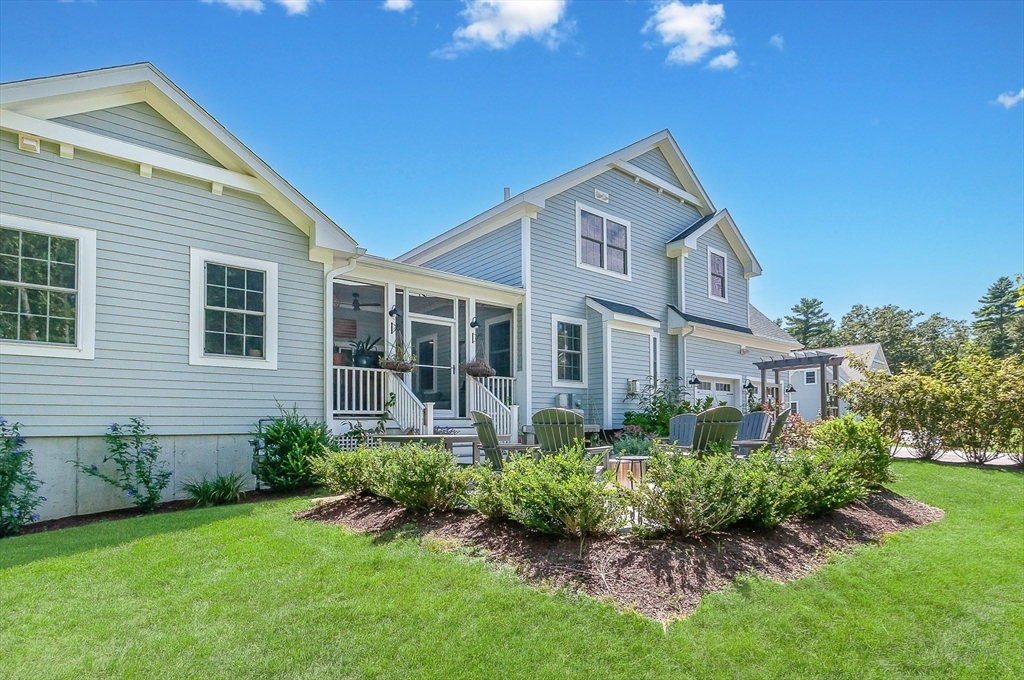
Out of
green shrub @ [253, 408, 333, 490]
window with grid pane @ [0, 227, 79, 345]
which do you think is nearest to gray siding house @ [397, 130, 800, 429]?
green shrub @ [253, 408, 333, 490]

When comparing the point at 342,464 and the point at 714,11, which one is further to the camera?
the point at 714,11

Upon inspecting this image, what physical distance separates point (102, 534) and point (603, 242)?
11.0 m

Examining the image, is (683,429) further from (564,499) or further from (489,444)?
(564,499)

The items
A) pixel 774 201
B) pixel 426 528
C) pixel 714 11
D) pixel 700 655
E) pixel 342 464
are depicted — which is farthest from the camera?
pixel 774 201

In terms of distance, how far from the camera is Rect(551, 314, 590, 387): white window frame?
12680 mm

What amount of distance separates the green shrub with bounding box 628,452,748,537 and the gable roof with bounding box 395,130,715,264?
824cm

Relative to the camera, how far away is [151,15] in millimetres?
9055

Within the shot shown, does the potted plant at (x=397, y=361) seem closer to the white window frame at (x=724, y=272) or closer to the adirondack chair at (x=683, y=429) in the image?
the adirondack chair at (x=683, y=429)

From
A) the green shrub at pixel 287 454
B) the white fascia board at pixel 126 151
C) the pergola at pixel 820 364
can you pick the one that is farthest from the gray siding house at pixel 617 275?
the white fascia board at pixel 126 151

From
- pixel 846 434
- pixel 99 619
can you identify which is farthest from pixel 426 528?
pixel 846 434

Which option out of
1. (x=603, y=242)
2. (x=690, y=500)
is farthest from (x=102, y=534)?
(x=603, y=242)

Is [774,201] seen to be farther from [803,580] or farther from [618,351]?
[803,580]

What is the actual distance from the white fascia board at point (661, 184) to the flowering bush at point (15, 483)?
11.9 metres

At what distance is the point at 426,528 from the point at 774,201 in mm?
16213
